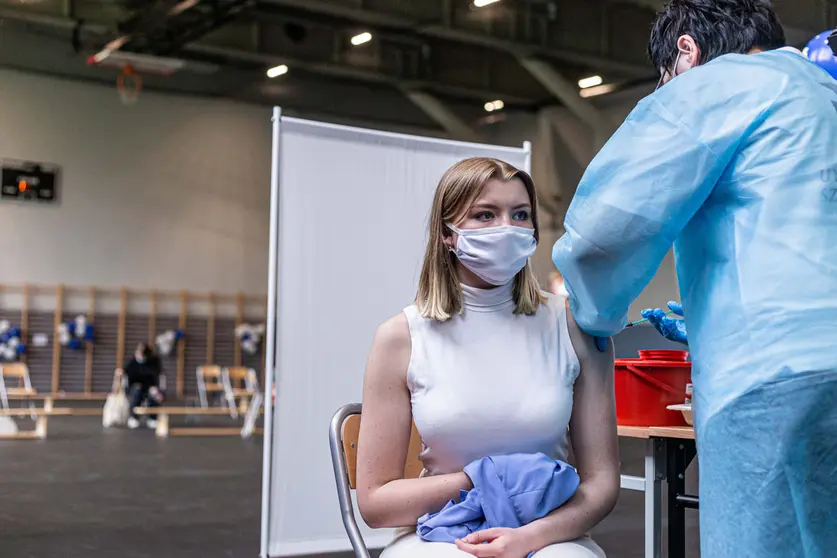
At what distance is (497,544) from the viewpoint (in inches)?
51.7

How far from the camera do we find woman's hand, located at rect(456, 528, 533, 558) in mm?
1313

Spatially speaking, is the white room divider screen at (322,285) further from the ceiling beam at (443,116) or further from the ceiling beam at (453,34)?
the ceiling beam at (443,116)

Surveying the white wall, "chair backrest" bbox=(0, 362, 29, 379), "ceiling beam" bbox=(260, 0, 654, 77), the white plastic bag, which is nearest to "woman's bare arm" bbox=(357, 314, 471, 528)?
the white plastic bag

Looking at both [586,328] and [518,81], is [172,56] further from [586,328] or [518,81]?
[586,328]

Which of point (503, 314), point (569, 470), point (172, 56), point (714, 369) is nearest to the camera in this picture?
point (714, 369)

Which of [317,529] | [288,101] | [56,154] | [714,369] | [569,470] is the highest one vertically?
[288,101]

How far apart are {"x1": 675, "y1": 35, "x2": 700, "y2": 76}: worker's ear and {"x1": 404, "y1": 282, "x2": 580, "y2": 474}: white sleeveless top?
41 centimetres

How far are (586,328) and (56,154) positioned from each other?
14.7 meters

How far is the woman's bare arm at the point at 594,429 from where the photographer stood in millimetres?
1423

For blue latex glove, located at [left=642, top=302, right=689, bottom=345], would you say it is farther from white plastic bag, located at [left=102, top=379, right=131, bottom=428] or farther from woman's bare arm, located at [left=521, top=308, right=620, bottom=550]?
white plastic bag, located at [left=102, top=379, right=131, bottom=428]

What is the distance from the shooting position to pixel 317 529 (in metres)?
3.35

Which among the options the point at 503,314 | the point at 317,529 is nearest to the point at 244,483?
the point at 317,529

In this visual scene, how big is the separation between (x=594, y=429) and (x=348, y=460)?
50 cm

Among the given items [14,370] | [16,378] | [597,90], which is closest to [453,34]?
[597,90]
